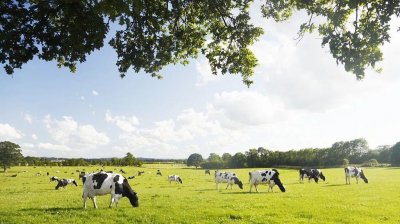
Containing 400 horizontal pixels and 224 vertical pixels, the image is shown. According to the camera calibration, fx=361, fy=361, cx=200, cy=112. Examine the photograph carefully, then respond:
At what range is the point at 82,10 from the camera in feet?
48.0

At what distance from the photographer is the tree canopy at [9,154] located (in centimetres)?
11324

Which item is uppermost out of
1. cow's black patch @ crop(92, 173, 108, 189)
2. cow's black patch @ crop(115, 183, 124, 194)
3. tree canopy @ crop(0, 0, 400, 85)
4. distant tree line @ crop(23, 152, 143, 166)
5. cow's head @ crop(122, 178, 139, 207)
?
tree canopy @ crop(0, 0, 400, 85)

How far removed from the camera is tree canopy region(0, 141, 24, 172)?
11324cm

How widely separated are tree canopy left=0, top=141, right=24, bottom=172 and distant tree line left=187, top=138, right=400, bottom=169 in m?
80.7

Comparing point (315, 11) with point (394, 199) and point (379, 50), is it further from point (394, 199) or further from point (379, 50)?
point (394, 199)

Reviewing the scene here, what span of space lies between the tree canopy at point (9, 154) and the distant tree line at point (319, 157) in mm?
80659

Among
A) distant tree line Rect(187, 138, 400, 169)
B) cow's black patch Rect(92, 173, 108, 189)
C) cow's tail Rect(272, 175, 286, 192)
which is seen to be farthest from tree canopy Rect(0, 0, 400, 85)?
distant tree line Rect(187, 138, 400, 169)

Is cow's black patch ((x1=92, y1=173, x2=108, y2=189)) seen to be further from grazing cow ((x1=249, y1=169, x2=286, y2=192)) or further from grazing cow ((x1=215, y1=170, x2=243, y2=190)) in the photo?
grazing cow ((x1=215, y1=170, x2=243, y2=190))

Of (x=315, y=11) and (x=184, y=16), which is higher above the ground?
(x=184, y=16)

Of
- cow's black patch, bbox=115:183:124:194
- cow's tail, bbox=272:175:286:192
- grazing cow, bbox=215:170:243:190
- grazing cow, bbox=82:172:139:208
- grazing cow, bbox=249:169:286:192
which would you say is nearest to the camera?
grazing cow, bbox=82:172:139:208

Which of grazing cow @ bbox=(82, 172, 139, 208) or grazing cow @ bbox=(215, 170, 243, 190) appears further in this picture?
grazing cow @ bbox=(215, 170, 243, 190)

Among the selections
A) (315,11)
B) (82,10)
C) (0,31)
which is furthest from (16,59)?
(315,11)

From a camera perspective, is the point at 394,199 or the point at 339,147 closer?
the point at 394,199

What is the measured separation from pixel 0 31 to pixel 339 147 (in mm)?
157552
